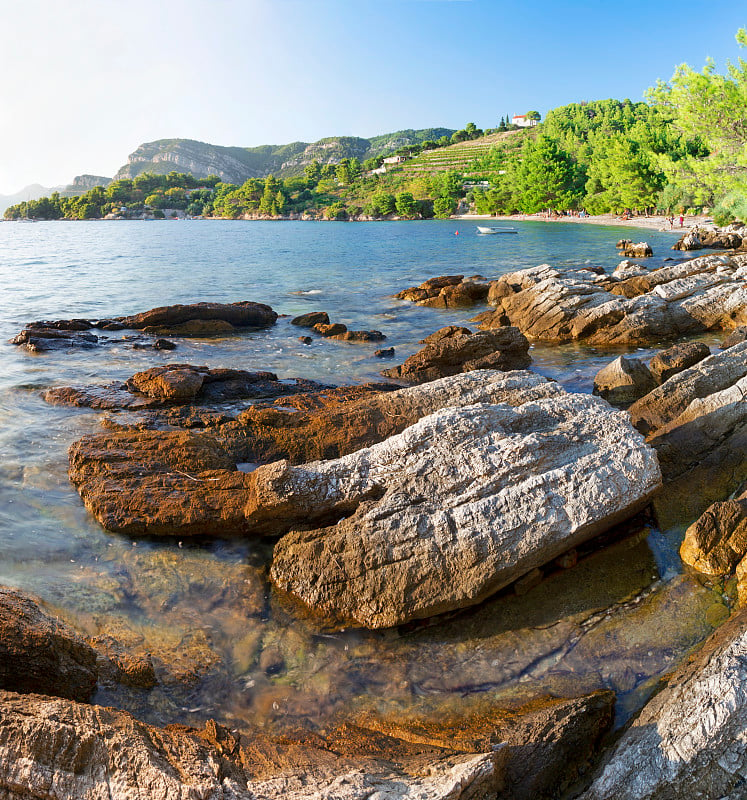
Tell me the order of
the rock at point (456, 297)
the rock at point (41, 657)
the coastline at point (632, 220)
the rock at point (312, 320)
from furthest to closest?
the coastline at point (632, 220) < the rock at point (456, 297) < the rock at point (312, 320) < the rock at point (41, 657)

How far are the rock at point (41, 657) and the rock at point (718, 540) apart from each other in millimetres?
6201

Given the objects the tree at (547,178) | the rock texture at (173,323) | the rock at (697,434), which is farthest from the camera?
the tree at (547,178)

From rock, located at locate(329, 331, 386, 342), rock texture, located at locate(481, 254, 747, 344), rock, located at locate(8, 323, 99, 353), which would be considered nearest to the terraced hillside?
rock texture, located at locate(481, 254, 747, 344)

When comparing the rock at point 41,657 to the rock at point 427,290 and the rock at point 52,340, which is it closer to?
the rock at point 52,340

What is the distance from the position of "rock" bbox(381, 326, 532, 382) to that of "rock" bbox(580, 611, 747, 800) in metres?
9.89

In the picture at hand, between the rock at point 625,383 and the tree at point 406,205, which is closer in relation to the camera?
the rock at point 625,383

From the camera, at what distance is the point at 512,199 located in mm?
111250

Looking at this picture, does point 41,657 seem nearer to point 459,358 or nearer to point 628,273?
point 459,358

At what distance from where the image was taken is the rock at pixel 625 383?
11.1 m

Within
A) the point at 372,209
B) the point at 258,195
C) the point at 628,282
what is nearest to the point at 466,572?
the point at 628,282

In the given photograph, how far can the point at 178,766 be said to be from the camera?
3309 millimetres

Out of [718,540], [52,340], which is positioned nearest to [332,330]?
[52,340]

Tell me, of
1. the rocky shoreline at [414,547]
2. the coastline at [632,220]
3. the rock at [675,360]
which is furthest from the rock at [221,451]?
the coastline at [632,220]

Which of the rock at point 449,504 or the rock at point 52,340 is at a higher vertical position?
the rock at point 52,340
